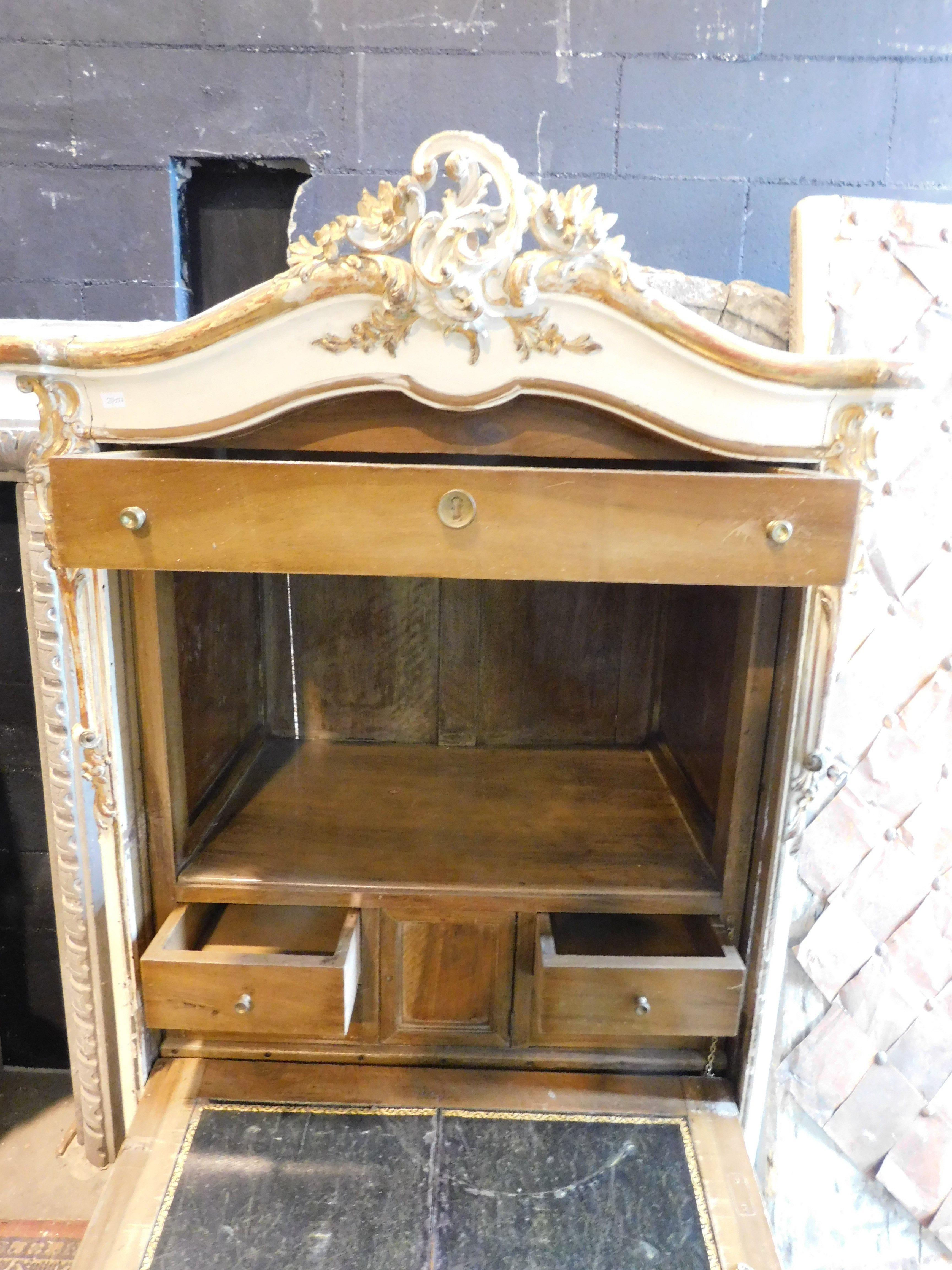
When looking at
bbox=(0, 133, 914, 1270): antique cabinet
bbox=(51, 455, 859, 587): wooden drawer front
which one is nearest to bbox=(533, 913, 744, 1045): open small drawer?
bbox=(0, 133, 914, 1270): antique cabinet

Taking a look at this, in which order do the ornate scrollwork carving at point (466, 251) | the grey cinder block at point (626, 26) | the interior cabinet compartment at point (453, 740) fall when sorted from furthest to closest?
the grey cinder block at point (626, 26), the interior cabinet compartment at point (453, 740), the ornate scrollwork carving at point (466, 251)

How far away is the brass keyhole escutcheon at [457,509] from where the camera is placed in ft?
2.32

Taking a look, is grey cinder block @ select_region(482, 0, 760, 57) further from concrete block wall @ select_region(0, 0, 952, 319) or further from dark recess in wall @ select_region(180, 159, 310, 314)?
dark recess in wall @ select_region(180, 159, 310, 314)

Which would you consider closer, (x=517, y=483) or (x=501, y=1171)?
(x=517, y=483)

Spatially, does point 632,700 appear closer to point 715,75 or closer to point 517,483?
point 517,483

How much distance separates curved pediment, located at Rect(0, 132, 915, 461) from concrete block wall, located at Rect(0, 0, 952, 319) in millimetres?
593

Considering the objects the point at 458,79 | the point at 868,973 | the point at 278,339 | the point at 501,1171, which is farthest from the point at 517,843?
the point at 458,79

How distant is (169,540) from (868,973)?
1064 millimetres

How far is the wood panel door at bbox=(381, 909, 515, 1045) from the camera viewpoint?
98cm

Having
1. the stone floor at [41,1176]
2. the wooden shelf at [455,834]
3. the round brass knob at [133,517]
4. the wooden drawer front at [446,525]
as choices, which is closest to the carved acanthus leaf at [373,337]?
the wooden drawer front at [446,525]

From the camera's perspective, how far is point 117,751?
0.88 metres

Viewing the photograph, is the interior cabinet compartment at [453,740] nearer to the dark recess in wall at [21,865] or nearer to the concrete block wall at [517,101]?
the dark recess in wall at [21,865]

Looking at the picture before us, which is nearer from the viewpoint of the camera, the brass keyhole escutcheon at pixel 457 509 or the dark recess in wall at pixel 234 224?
the brass keyhole escutcheon at pixel 457 509

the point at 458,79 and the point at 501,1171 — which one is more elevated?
the point at 458,79
